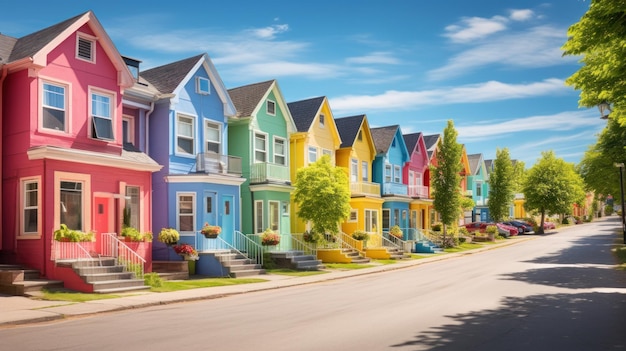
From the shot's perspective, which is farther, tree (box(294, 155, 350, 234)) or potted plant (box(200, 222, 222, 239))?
tree (box(294, 155, 350, 234))

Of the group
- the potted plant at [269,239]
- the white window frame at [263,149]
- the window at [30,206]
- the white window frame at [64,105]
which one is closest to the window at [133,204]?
the white window frame at [64,105]

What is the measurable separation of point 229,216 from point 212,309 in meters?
13.1

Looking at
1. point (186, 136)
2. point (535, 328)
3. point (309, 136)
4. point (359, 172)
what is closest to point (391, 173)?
point (359, 172)

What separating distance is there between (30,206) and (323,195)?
1492cm

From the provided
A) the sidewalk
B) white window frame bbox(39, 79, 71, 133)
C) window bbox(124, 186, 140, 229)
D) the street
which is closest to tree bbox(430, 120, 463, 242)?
the sidewalk

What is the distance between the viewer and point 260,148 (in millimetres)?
33281

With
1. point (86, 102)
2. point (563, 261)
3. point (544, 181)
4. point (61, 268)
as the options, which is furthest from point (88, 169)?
point (544, 181)

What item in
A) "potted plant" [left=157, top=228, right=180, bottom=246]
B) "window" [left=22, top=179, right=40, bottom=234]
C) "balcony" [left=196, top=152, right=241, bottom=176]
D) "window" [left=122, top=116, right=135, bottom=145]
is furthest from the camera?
"balcony" [left=196, top=152, right=241, bottom=176]

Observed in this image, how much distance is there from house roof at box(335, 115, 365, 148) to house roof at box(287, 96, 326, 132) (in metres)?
4.66

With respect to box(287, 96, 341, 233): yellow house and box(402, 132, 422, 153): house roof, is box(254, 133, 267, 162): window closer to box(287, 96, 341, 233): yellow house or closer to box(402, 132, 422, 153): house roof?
box(287, 96, 341, 233): yellow house

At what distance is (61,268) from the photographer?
64.7 ft

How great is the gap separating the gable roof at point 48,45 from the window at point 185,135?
4.10 metres

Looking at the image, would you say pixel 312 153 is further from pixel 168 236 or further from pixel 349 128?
pixel 168 236

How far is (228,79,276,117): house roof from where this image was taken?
32625mm
